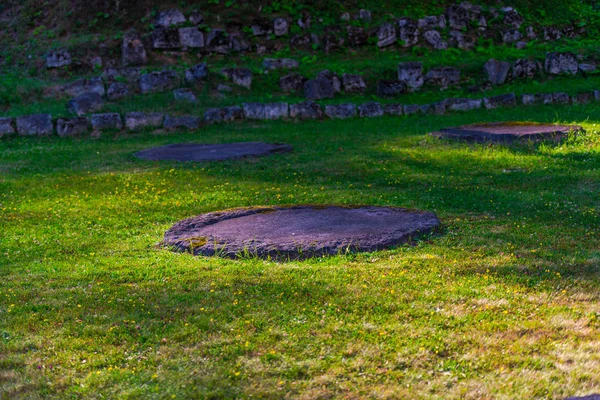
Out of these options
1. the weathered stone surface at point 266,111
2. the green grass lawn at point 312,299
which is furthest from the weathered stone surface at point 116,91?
the green grass lawn at point 312,299

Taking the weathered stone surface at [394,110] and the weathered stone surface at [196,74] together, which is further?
the weathered stone surface at [196,74]

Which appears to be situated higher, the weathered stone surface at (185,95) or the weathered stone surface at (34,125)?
the weathered stone surface at (185,95)

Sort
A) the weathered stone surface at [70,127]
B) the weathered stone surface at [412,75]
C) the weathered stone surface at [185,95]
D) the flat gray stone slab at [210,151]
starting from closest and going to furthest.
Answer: the flat gray stone slab at [210,151] < the weathered stone surface at [70,127] < the weathered stone surface at [185,95] < the weathered stone surface at [412,75]

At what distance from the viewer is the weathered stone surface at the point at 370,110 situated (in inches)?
658

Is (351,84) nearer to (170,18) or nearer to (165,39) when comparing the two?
(165,39)

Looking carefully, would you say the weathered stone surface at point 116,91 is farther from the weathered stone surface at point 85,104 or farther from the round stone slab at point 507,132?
the round stone slab at point 507,132

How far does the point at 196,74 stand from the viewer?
17.9m

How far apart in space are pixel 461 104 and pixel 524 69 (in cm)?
307

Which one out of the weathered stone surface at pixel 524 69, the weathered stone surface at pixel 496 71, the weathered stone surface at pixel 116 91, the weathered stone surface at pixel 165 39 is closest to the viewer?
the weathered stone surface at pixel 116 91

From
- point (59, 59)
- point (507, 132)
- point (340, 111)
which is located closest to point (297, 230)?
point (507, 132)

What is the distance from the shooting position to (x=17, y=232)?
7.86m

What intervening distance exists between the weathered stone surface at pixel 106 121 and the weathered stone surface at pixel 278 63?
15.5 ft

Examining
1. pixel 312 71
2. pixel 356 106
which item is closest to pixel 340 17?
pixel 312 71

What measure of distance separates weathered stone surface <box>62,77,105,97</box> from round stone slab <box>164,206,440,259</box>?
11.0 m
